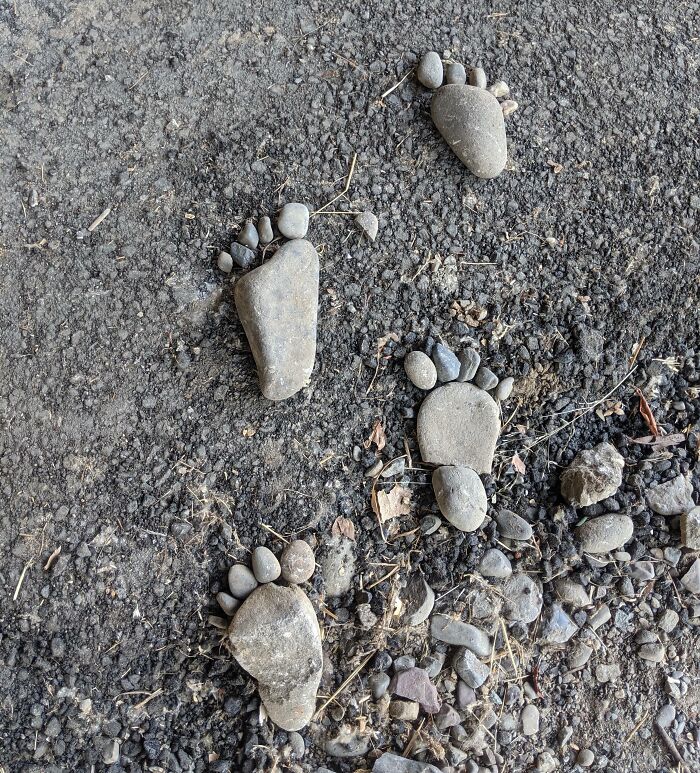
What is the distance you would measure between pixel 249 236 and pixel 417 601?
1.02 m

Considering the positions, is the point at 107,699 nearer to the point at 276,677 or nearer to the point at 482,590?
the point at 276,677

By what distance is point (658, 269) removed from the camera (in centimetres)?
189

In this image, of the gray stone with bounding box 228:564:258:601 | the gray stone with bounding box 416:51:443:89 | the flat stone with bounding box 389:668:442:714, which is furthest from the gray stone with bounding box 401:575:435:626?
the gray stone with bounding box 416:51:443:89

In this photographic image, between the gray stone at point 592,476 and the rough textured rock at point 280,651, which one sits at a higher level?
the gray stone at point 592,476

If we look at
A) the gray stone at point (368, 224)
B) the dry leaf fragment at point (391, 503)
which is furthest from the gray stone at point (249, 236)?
the dry leaf fragment at point (391, 503)

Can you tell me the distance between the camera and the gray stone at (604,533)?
1.75m

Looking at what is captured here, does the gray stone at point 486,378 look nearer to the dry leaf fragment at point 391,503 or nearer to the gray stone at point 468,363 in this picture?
the gray stone at point 468,363

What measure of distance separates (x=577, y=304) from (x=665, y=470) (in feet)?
1.65

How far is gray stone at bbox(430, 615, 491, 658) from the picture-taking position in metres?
1.72

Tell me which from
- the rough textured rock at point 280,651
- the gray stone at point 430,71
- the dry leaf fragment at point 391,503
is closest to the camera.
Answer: the rough textured rock at point 280,651

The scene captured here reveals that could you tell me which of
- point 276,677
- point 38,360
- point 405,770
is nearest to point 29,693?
point 276,677

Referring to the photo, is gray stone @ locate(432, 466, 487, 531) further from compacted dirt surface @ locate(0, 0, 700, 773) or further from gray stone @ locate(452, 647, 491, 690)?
gray stone @ locate(452, 647, 491, 690)

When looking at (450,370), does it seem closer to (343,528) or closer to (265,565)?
(343,528)

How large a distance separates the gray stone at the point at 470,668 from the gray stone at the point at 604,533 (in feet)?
1.31
